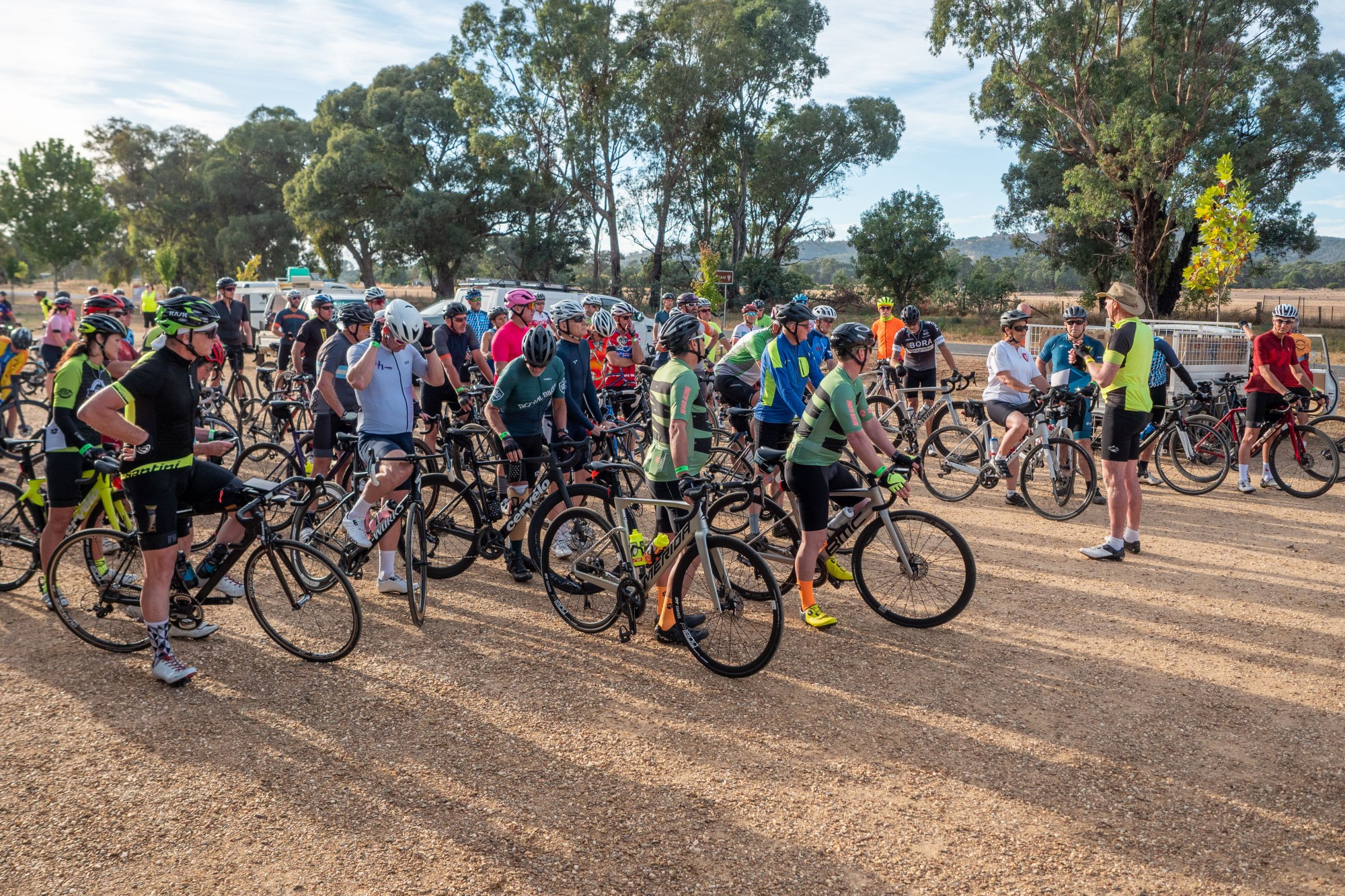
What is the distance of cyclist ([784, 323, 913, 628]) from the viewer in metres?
5.35

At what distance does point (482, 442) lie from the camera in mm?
9328

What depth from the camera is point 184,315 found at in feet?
15.0

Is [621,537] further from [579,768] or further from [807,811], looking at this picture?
[807,811]

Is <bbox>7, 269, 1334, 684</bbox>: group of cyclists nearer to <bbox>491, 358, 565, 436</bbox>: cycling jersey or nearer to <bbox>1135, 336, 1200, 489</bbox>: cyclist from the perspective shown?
<bbox>491, 358, 565, 436</bbox>: cycling jersey

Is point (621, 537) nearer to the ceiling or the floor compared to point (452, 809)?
nearer to the ceiling

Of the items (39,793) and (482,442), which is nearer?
(39,793)

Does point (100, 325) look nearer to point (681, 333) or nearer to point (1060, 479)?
point (681, 333)

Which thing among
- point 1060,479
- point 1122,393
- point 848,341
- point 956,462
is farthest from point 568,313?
point 1060,479

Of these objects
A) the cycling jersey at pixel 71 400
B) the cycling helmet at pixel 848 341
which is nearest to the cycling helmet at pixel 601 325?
the cycling helmet at pixel 848 341

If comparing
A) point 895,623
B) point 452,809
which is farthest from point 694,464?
point 452,809

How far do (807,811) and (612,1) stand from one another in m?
43.5

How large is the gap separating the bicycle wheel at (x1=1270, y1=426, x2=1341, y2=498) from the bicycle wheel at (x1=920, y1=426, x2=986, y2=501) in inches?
128

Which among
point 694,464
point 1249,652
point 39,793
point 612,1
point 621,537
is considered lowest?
point 39,793

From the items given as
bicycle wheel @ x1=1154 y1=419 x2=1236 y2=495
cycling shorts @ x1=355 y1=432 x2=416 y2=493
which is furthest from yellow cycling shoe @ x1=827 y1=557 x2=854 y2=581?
bicycle wheel @ x1=1154 y1=419 x2=1236 y2=495
